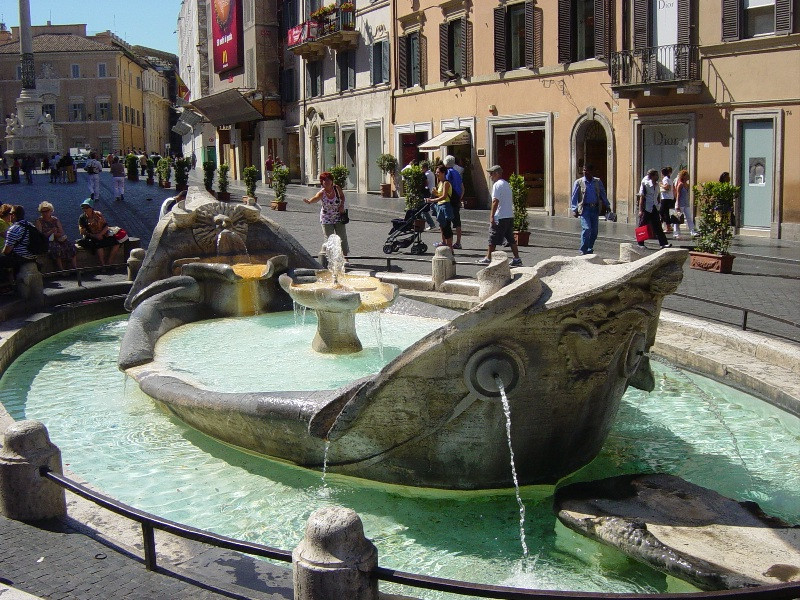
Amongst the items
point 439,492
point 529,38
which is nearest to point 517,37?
point 529,38

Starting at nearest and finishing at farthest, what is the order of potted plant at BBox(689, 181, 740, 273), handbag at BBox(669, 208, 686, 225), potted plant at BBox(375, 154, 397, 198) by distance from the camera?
potted plant at BBox(689, 181, 740, 273) → handbag at BBox(669, 208, 686, 225) → potted plant at BBox(375, 154, 397, 198)

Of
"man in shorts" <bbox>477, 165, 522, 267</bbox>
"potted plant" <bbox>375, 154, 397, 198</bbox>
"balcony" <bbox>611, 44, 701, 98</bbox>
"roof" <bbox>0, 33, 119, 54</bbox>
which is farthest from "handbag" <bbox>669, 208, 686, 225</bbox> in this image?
"roof" <bbox>0, 33, 119, 54</bbox>

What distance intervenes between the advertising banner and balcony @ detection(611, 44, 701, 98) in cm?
3168

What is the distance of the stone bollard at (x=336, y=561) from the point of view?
3256 mm

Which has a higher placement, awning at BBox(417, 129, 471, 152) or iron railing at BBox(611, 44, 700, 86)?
iron railing at BBox(611, 44, 700, 86)

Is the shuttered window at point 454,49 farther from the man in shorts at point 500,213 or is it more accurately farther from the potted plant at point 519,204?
the man in shorts at point 500,213

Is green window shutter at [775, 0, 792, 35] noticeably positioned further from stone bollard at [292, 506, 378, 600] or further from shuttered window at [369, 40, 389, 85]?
stone bollard at [292, 506, 378, 600]

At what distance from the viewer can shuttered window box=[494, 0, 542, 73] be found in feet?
83.4

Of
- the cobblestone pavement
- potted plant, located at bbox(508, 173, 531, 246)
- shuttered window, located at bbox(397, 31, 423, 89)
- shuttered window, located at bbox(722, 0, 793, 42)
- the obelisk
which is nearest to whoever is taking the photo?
the cobblestone pavement

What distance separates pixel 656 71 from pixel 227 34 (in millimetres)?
35696

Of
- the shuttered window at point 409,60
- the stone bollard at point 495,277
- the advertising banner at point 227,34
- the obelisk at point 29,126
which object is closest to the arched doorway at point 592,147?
the shuttered window at point 409,60

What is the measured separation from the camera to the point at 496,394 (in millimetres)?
4977

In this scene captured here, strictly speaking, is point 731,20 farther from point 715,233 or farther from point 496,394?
Answer: point 496,394

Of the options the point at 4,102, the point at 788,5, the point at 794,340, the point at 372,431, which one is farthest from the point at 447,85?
the point at 4,102
